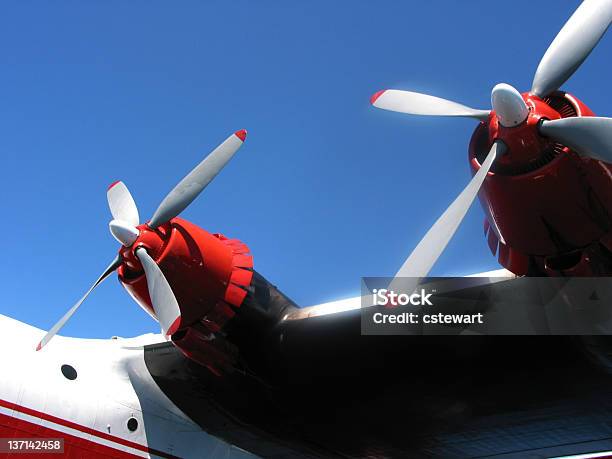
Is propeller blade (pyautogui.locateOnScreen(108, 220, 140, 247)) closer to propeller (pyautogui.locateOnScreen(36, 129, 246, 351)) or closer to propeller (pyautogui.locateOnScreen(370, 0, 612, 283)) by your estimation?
propeller (pyautogui.locateOnScreen(36, 129, 246, 351))

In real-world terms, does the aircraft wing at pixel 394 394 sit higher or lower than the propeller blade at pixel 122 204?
lower

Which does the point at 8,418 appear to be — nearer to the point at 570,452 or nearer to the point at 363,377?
the point at 363,377

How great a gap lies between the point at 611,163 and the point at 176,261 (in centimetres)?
583

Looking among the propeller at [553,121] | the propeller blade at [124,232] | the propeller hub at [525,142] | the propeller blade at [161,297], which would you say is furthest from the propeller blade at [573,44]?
the propeller blade at [124,232]

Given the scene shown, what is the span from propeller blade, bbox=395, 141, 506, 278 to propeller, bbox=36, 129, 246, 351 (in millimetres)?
3525

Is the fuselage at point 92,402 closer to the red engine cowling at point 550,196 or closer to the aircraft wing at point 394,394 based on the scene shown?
the aircraft wing at point 394,394

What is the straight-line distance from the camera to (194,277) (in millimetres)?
8898

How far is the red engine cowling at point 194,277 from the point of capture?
8812mm

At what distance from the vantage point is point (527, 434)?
35.7ft

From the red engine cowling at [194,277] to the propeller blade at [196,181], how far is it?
235 mm

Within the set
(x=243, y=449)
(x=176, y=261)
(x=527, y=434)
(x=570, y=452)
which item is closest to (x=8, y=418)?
(x=176, y=261)

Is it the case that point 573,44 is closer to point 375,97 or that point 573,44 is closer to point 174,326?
point 375,97

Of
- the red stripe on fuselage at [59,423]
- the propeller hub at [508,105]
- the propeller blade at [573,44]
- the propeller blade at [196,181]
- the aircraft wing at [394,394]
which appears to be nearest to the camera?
the propeller hub at [508,105]

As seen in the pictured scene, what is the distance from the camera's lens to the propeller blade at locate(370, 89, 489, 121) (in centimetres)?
741
